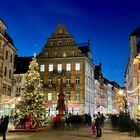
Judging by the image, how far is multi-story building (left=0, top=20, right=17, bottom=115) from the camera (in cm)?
4516

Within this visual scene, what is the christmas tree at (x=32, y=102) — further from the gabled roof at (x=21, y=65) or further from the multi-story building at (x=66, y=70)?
the gabled roof at (x=21, y=65)

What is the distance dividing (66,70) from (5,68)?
19.2m

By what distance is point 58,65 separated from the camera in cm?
6506

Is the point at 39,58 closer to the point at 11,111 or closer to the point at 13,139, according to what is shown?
the point at 11,111

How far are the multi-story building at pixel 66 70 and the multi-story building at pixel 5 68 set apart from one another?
14119mm

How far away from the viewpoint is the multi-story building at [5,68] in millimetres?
45156

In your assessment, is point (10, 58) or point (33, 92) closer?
point (33, 92)

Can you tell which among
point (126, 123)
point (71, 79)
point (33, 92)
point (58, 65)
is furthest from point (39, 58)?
point (126, 123)

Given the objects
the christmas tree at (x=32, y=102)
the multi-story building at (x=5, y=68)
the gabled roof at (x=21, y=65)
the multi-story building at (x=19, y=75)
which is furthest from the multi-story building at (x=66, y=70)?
the christmas tree at (x=32, y=102)

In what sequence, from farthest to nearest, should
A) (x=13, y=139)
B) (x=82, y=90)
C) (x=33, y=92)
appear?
1. (x=82, y=90)
2. (x=33, y=92)
3. (x=13, y=139)

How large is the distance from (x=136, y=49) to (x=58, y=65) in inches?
876

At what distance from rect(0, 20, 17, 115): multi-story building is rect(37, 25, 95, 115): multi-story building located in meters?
14.1

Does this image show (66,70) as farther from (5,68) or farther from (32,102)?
(32,102)

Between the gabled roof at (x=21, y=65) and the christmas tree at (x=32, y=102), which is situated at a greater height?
the gabled roof at (x=21, y=65)
